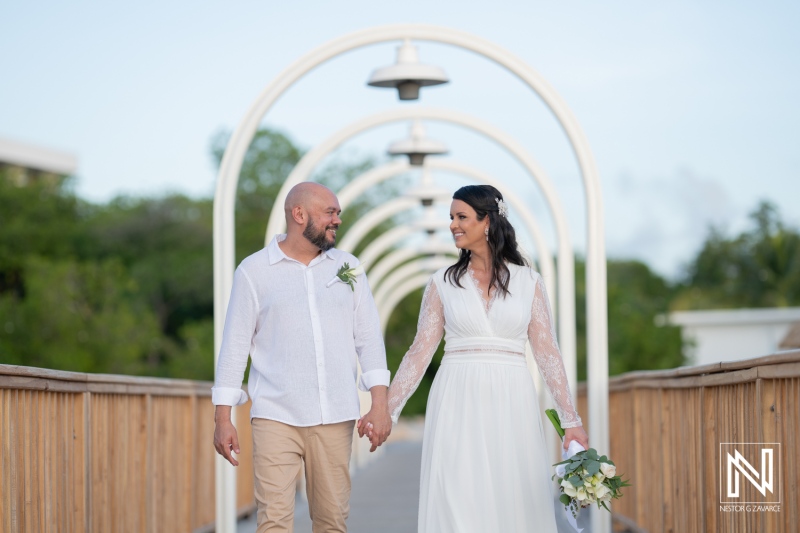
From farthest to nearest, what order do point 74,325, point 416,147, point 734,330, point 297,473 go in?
point 734,330, point 74,325, point 416,147, point 297,473

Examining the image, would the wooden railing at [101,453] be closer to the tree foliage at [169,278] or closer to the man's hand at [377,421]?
the man's hand at [377,421]

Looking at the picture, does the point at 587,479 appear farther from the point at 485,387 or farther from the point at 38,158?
the point at 38,158

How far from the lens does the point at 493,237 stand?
5.94 m

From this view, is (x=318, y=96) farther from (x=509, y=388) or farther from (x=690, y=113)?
(x=509, y=388)

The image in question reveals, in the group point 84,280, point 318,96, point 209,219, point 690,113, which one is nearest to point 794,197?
point 690,113

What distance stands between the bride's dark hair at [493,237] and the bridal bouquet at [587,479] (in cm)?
96

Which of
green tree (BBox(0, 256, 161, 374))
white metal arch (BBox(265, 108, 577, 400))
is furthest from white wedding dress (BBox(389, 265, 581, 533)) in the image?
green tree (BBox(0, 256, 161, 374))

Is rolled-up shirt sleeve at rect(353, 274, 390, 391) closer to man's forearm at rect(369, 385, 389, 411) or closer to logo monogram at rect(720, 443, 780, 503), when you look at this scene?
man's forearm at rect(369, 385, 389, 411)

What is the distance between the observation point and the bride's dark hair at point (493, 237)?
19.3 ft

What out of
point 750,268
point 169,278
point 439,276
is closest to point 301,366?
point 439,276

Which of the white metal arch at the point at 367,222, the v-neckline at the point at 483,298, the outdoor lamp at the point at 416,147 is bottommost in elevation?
the v-neckline at the point at 483,298

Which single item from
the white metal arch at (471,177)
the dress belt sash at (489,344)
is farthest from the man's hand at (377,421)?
the white metal arch at (471,177)

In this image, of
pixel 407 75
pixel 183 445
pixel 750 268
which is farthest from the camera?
pixel 750 268

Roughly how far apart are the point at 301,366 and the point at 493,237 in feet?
3.72
